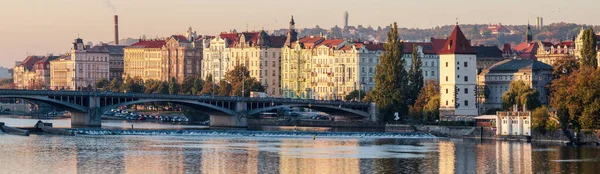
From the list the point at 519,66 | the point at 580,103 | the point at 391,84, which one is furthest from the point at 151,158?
the point at 519,66

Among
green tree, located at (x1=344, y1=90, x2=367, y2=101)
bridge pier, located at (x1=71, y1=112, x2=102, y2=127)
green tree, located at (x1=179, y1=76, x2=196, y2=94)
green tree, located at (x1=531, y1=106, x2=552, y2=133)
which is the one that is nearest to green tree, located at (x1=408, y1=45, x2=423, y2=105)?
green tree, located at (x1=344, y1=90, x2=367, y2=101)

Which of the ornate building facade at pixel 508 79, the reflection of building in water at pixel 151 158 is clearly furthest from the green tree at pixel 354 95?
the reflection of building in water at pixel 151 158

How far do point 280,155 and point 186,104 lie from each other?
149 ft

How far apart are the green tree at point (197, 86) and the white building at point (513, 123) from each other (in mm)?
71077

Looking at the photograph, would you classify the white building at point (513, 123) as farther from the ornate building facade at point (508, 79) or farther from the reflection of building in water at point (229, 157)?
the ornate building facade at point (508, 79)

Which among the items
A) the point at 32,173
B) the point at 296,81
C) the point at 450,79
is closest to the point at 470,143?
the point at 450,79

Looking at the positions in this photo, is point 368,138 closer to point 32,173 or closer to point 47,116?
point 32,173

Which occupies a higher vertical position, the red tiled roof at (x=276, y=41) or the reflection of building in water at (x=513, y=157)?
the red tiled roof at (x=276, y=41)

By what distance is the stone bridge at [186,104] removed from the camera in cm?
13388

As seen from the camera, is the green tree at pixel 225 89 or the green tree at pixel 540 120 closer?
the green tree at pixel 540 120

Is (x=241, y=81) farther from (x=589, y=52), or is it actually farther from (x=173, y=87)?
(x=589, y=52)

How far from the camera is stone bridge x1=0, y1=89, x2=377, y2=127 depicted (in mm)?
133875

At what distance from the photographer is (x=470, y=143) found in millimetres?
115625

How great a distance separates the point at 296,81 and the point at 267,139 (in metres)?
71.9
